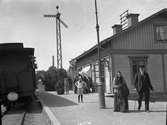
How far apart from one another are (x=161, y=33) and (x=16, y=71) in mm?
12505

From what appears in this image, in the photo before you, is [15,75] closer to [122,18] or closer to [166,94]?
[166,94]

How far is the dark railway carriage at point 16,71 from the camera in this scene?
56.3ft

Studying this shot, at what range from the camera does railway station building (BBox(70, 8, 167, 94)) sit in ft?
78.9

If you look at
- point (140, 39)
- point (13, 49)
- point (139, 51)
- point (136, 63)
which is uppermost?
point (140, 39)

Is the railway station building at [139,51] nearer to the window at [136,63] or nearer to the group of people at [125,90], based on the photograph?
the window at [136,63]

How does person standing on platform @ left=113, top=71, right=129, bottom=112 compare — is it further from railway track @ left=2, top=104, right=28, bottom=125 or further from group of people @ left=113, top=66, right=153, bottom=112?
railway track @ left=2, top=104, right=28, bottom=125

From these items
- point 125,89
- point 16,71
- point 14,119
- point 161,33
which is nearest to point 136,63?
point 161,33

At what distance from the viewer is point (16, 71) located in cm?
1775

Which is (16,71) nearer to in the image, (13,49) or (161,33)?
(13,49)

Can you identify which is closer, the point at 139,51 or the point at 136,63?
the point at 136,63

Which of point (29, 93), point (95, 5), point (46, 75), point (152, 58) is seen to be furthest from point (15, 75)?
point (46, 75)

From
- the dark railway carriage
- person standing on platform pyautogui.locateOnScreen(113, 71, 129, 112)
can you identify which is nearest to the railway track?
the dark railway carriage

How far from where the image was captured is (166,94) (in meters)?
24.3

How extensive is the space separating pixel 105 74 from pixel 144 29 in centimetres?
446
